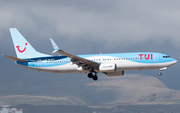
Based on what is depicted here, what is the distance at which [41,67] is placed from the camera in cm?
6838

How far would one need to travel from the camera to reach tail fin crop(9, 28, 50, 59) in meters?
71.4

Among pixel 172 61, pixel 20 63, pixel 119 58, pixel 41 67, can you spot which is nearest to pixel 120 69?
pixel 119 58

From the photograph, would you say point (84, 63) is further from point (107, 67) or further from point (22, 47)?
point (22, 47)

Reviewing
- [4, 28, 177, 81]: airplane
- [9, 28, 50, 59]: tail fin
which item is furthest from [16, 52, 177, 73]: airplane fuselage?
[9, 28, 50, 59]: tail fin

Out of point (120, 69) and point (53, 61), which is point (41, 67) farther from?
point (120, 69)

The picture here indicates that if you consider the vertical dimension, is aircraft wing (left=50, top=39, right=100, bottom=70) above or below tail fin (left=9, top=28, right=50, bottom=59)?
below

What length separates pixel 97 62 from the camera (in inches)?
2586

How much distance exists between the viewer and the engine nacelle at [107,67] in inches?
2490

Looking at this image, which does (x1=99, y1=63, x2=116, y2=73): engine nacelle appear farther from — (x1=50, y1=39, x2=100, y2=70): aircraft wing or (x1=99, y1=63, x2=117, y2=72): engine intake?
(x1=50, y1=39, x2=100, y2=70): aircraft wing

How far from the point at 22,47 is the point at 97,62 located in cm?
1950

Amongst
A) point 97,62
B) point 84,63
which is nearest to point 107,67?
point 97,62

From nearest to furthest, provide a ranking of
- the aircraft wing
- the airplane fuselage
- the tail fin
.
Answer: the aircraft wing → the airplane fuselage → the tail fin

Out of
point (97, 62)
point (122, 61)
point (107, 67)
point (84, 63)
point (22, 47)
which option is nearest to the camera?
point (107, 67)

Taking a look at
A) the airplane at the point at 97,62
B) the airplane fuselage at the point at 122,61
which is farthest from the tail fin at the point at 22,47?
the airplane fuselage at the point at 122,61
